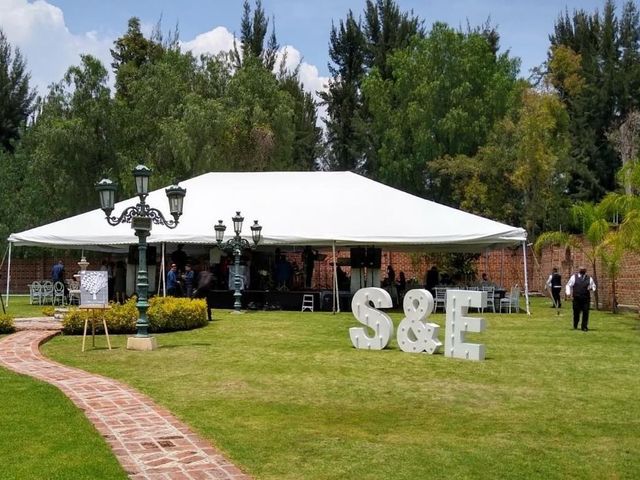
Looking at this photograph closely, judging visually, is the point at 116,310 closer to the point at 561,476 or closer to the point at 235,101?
the point at 561,476

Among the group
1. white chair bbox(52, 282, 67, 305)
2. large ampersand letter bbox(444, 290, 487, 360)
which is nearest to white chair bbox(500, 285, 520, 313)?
large ampersand letter bbox(444, 290, 487, 360)

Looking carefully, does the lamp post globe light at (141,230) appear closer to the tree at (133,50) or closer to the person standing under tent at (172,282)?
the person standing under tent at (172,282)

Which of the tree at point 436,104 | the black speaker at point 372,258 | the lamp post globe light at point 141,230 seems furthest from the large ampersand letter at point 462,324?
the tree at point 436,104

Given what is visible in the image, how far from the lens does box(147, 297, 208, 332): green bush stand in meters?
14.0

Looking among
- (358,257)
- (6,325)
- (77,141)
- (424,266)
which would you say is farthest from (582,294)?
(77,141)

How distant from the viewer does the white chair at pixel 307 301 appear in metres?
20.1

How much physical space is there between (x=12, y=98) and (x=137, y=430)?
122ft

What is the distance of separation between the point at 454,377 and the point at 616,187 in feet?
99.5

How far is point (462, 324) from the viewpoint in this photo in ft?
35.0

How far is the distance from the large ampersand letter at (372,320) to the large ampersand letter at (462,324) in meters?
1.01

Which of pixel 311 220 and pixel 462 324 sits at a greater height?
pixel 311 220

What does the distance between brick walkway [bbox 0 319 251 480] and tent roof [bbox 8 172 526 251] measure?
425 inches

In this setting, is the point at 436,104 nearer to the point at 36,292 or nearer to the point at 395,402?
the point at 36,292

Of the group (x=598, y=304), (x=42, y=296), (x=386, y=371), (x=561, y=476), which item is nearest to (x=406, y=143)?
(x=598, y=304)
